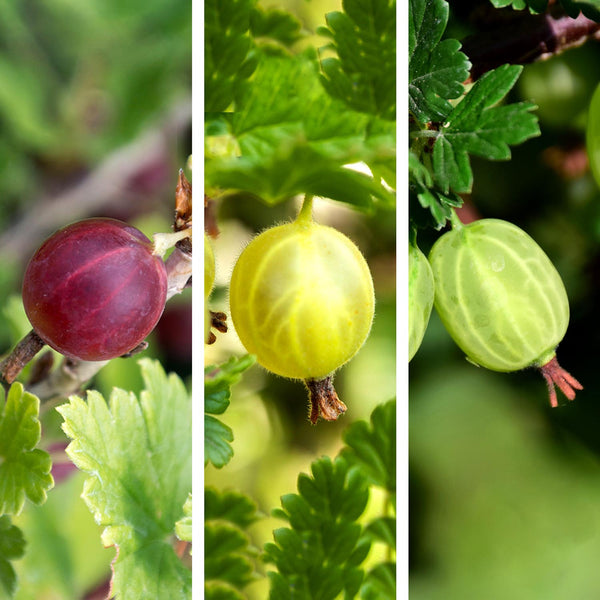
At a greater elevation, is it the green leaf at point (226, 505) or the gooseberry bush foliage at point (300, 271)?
the gooseberry bush foliage at point (300, 271)

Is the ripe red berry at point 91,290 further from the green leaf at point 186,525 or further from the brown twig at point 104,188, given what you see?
the green leaf at point 186,525

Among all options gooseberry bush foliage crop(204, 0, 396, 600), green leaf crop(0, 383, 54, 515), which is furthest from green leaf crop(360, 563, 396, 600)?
green leaf crop(0, 383, 54, 515)

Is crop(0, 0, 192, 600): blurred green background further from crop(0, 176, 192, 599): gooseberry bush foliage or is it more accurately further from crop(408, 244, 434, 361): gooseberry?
crop(408, 244, 434, 361): gooseberry

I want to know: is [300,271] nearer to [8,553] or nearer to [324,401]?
[324,401]

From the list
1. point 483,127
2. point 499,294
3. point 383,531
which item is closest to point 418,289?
point 499,294

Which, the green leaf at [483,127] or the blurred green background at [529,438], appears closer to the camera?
the green leaf at [483,127]

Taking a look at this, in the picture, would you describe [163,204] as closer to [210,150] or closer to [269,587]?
[210,150]

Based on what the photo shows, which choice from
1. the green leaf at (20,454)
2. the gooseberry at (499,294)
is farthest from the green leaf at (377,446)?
the green leaf at (20,454)
